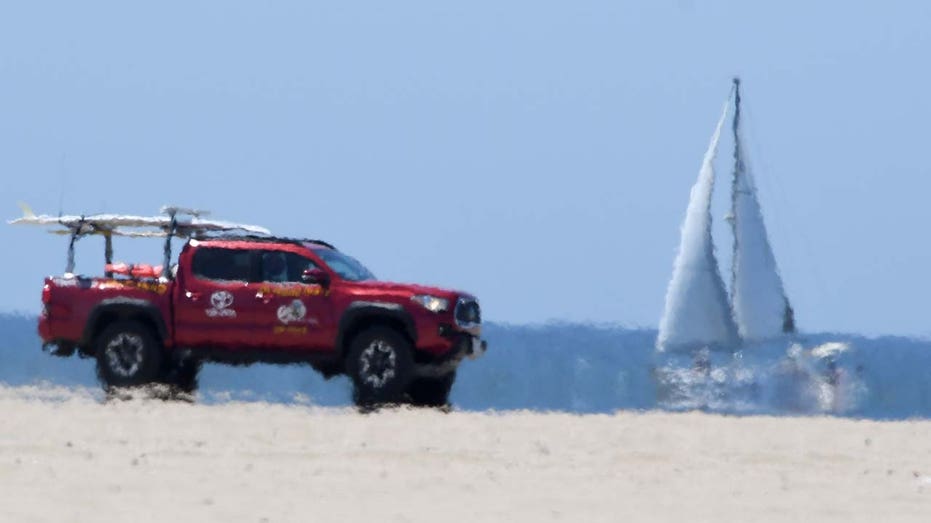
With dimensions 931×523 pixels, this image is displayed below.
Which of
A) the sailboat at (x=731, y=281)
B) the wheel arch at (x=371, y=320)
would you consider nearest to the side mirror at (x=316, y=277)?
the wheel arch at (x=371, y=320)

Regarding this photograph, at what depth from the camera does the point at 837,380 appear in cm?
5409

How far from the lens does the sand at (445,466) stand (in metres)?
12.0

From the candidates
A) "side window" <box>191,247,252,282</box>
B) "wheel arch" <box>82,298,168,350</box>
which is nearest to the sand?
"wheel arch" <box>82,298,168,350</box>

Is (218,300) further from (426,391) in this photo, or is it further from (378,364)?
(426,391)

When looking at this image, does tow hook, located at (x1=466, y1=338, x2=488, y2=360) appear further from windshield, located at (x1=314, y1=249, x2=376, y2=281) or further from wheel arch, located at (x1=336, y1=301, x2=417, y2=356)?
windshield, located at (x1=314, y1=249, x2=376, y2=281)

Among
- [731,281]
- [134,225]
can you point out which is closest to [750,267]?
[731,281]

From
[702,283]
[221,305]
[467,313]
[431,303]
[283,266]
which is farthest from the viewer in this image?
[702,283]

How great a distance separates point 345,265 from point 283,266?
2.52 ft

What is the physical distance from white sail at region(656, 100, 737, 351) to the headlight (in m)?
33.3

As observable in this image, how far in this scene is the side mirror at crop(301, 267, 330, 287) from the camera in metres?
21.5

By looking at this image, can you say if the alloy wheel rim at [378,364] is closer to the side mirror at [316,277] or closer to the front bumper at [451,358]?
the front bumper at [451,358]

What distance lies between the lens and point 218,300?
71.9 feet

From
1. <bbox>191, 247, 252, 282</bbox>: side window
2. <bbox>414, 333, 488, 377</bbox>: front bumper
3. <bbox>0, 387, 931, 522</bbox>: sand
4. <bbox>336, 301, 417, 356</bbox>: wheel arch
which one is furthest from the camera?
<bbox>191, 247, 252, 282</bbox>: side window

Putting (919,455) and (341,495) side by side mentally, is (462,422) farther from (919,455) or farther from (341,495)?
(341,495)
